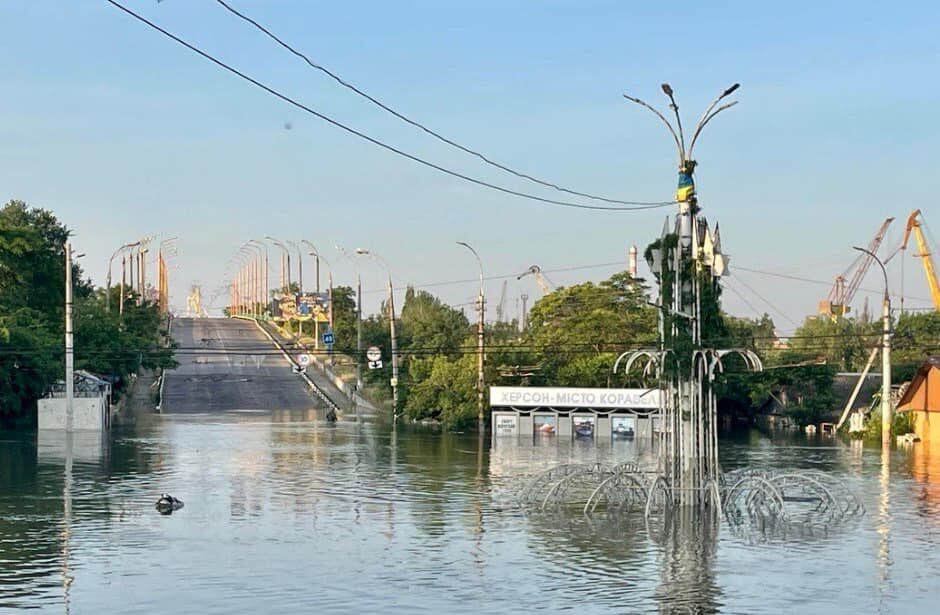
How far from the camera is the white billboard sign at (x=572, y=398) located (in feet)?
272

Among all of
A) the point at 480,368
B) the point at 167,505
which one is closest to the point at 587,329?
the point at 480,368

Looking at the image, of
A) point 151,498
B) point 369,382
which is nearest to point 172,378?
point 369,382

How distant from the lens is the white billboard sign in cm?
8300

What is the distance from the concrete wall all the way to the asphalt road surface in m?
23.3

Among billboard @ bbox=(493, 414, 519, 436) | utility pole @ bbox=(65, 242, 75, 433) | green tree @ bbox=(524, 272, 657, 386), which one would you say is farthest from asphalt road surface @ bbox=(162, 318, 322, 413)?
billboard @ bbox=(493, 414, 519, 436)

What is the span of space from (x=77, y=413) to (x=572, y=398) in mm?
30032

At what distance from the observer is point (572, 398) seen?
8394cm

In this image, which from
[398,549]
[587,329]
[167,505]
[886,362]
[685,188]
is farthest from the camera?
[587,329]

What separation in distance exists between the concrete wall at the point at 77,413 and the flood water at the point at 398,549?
24.3 meters

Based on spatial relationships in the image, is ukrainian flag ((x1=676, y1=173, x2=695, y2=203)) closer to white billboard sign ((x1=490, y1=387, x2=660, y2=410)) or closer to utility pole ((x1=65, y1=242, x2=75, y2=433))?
white billboard sign ((x1=490, y1=387, x2=660, y2=410))

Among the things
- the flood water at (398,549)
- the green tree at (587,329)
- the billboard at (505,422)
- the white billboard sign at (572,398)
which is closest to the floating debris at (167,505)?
the flood water at (398,549)

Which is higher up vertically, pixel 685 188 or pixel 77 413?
pixel 685 188

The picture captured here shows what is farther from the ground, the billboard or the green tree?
the green tree

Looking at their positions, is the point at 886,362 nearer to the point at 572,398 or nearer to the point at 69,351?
the point at 572,398
